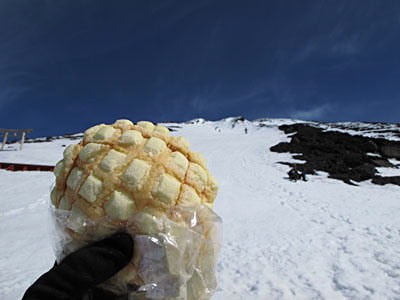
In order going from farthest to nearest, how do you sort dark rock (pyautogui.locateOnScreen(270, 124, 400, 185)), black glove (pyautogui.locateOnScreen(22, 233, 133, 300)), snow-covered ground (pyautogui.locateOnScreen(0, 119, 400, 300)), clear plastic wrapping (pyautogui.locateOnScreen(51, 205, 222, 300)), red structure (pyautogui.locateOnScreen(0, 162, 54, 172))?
1. dark rock (pyautogui.locateOnScreen(270, 124, 400, 185))
2. red structure (pyautogui.locateOnScreen(0, 162, 54, 172))
3. snow-covered ground (pyautogui.locateOnScreen(0, 119, 400, 300))
4. clear plastic wrapping (pyautogui.locateOnScreen(51, 205, 222, 300))
5. black glove (pyautogui.locateOnScreen(22, 233, 133, 300))

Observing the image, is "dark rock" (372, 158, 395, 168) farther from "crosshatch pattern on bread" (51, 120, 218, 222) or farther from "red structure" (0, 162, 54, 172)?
"red structure" (0, 162, 54, 172)

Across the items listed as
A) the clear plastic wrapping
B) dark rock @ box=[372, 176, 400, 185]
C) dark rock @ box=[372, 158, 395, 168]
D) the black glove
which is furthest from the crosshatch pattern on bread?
dark rock @ box=[372, 158, 395, 168]

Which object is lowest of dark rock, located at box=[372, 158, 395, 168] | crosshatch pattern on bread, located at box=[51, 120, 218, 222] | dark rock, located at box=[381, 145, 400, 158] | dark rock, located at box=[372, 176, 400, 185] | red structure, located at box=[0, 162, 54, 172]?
crosshatch pattern on bread, located at box=[51, 120, 218, 222]

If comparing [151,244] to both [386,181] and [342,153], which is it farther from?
[342,153]

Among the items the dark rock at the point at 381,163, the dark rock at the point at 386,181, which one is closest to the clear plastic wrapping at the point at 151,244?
the dark rock at the point at 386,181

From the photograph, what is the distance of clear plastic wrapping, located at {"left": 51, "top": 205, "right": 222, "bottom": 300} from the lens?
3.66 feet

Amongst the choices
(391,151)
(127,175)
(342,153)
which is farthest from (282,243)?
(391,151)

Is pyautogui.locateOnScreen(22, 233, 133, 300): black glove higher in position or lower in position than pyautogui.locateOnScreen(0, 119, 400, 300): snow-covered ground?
higher

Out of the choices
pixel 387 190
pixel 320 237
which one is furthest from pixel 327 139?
pixel 320 237

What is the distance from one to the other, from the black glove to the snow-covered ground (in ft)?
6.49

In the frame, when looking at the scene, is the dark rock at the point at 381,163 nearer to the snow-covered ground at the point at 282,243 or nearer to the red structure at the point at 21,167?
the snow-covered ground at the point at 282,243

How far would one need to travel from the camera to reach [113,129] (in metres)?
1.32

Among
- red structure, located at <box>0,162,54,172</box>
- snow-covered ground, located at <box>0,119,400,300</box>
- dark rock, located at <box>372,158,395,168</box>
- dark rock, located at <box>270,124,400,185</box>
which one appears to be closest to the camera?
snow-covered ground, located at <box>0,119,400,300</box>

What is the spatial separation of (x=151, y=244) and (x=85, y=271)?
32cm
